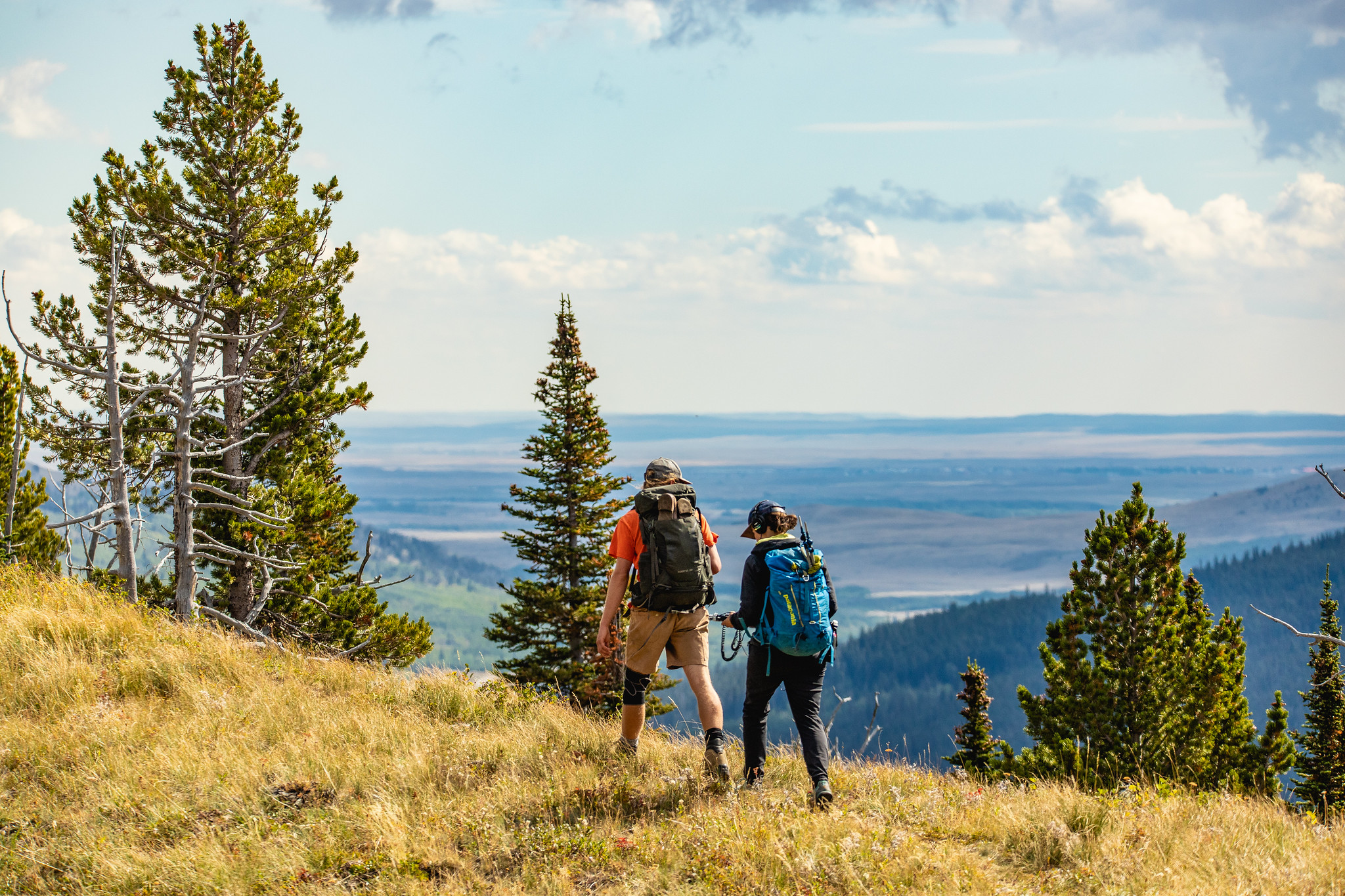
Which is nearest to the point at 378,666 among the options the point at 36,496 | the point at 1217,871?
the point at 1217,871

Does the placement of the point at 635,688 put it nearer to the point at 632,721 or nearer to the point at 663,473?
the point at 632,721

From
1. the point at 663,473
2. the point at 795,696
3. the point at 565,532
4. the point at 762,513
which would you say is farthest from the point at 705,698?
the point at 565,532

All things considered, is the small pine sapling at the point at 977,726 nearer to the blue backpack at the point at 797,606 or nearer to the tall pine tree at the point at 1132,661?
the tall pine tree at the point at 1132,661

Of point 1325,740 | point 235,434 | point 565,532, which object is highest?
point 235,434

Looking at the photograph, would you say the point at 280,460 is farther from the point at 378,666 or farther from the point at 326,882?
the point at 326,882

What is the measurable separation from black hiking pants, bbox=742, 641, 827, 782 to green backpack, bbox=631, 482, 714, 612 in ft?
2.04

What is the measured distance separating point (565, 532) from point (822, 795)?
25.9 m

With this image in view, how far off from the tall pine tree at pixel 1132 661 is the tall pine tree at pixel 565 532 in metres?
15.4

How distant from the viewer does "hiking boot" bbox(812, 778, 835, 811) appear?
655cm

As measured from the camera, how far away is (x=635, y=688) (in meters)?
7.21

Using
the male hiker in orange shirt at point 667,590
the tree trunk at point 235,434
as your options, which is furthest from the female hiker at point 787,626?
the tree trunk at point 235,434

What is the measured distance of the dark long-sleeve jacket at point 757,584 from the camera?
680cm

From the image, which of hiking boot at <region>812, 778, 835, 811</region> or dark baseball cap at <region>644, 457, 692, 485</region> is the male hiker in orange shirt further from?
hiking boot at <region>812, 778, 835, 811</region>

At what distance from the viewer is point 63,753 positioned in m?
7.08
